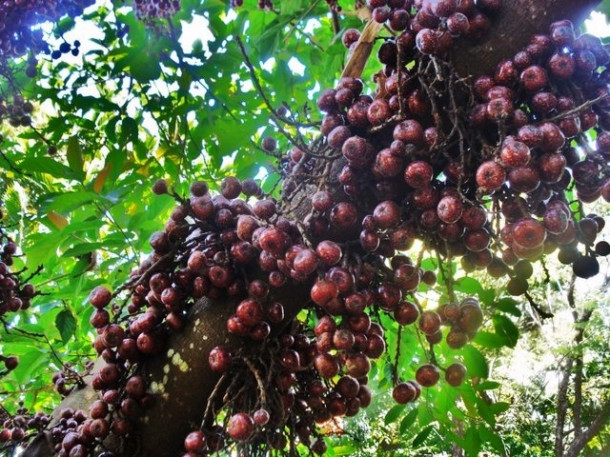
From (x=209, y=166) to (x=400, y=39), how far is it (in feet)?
6.50

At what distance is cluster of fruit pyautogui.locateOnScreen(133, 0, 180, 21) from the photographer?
247 cm

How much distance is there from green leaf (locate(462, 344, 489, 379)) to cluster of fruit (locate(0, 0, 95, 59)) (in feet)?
8.45

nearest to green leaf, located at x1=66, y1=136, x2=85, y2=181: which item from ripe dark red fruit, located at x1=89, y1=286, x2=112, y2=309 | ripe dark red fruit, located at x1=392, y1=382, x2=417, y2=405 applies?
ripe dark red fruit, located at x1=89, y1=286, x2=112, y2=309

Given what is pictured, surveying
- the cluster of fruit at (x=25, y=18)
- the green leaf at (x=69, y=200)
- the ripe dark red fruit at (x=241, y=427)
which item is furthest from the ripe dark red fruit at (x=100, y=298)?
the cluster of fruit at (x=25, y=18)

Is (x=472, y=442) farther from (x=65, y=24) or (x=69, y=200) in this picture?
(x=65, y=24)

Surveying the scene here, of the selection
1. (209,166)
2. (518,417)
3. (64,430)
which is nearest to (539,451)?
(518,417)

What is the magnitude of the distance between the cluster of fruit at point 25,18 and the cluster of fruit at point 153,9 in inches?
A: 14.1

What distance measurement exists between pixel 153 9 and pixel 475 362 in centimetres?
227

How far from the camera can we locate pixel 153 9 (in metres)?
2.49

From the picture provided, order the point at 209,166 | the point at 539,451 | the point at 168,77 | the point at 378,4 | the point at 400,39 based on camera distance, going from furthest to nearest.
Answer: the point at 539,451
the point at 209,166
the point at 168,77
the point at 378,4
the point at 400,39

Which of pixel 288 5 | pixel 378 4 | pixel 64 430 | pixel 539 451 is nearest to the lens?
pixel 378 4

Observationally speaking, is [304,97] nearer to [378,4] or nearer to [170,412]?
[378,4]

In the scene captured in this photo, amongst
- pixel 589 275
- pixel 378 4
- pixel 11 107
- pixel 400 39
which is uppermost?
pixel 11 107

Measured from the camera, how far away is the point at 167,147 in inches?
113
